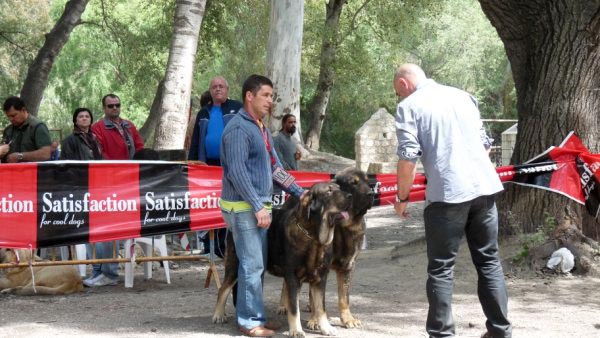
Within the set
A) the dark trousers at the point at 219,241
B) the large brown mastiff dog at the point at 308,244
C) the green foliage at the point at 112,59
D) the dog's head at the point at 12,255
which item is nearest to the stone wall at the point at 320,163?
the green foliage at the point at 112,59

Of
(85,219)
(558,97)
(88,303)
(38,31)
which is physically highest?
(38,31)

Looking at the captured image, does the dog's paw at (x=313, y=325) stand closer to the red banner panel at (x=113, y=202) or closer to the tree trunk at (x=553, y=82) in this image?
the red banner panel at (x=113, y=202)

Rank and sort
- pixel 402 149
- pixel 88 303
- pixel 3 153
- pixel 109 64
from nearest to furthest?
1. pixel 402 149
2. pixel 88 303
3. pixel 3 153
4. pixel 109 64

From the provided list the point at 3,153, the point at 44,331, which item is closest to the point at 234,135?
the point at 44,331

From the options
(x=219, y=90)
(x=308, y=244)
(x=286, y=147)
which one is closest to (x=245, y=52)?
(x=286, y=147)

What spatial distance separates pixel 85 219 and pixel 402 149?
4.25 meters

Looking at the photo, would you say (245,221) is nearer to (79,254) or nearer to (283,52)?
(79,254)

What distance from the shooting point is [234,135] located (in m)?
7.01

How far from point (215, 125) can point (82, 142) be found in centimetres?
157

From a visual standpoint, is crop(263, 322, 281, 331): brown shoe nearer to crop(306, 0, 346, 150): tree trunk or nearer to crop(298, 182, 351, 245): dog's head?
crop(298, 182, 351, 245): dog's head

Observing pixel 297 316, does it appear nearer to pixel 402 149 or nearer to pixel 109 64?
pixel 402 149

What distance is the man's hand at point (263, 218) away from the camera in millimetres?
6906

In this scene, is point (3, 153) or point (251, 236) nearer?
point (251, 236)

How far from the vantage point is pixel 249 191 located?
691cm
